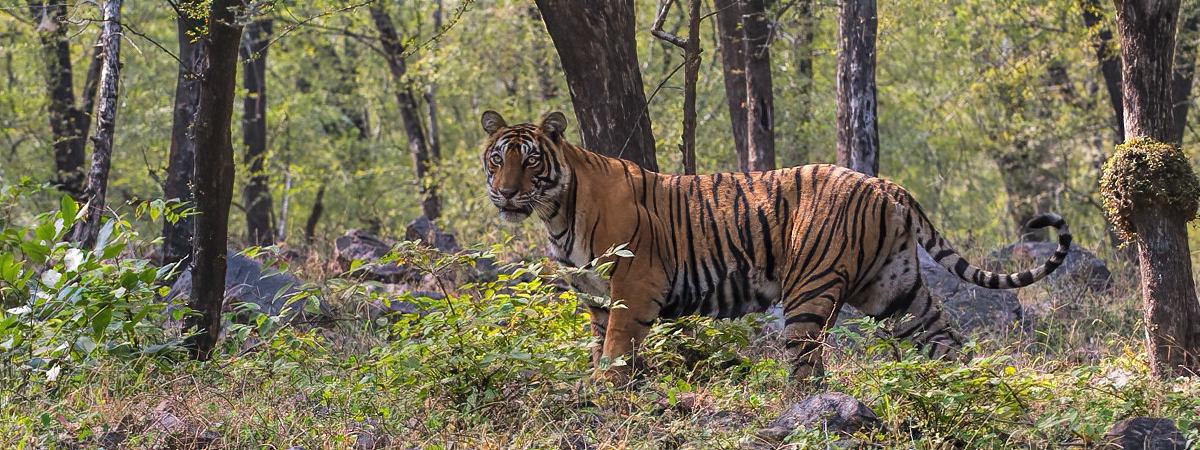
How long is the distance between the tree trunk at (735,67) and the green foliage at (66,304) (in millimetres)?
6808

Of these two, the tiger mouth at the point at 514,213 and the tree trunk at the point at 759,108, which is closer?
the tiger mouth at the point at 514,213

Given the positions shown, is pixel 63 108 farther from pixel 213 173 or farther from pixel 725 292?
pixel 725 292

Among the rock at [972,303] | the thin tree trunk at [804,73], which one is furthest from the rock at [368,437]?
the thin tree trunk at [804,73]

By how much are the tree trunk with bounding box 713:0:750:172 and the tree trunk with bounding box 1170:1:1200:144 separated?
5.39 meters

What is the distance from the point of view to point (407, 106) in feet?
66.2

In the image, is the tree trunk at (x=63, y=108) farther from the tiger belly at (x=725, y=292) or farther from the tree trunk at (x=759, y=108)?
the tiger belly at (x=725, y=292)

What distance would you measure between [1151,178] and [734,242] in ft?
8.42

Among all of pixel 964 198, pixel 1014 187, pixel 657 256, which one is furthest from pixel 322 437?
pixel 964 198

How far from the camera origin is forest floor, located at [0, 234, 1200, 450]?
500 cm

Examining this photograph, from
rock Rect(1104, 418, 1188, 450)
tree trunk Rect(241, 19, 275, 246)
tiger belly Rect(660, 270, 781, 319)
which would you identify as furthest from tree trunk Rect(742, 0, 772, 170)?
tree trunk Rect(241, 19, 275, 246)

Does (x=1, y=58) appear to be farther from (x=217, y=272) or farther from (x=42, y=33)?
(x=217, y=272)

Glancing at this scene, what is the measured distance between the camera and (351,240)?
1208 centimetres

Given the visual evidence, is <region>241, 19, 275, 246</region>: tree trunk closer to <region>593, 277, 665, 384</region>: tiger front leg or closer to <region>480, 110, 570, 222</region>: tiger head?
<region>480, 110, 570, 222</region>: tiger head

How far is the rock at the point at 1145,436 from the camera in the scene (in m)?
4.72
